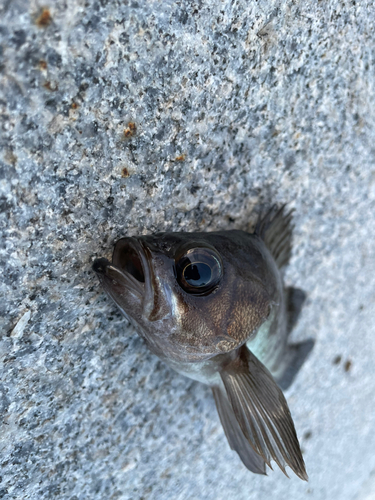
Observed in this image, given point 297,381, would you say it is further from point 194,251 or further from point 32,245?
point 32,245

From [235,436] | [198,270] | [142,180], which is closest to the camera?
[198,270]

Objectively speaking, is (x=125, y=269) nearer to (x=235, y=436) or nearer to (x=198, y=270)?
(x=198, y=270)

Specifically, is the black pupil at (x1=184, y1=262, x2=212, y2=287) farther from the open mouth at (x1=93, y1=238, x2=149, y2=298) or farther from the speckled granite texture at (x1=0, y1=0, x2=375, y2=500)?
the speckled granite texture at (x1=0, y1=0, x2=375, y2=500)

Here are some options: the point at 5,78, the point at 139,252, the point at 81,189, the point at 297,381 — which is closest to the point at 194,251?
the point at 139,252

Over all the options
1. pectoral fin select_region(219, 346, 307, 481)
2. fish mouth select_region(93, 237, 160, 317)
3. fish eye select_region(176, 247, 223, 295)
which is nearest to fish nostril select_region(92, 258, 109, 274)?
fish mouth select_region(93, 237, 160, 317)

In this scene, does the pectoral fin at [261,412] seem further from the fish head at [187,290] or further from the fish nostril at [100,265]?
the fish nostril at [100,265]

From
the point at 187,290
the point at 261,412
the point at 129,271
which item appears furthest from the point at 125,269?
the point at 261,412
